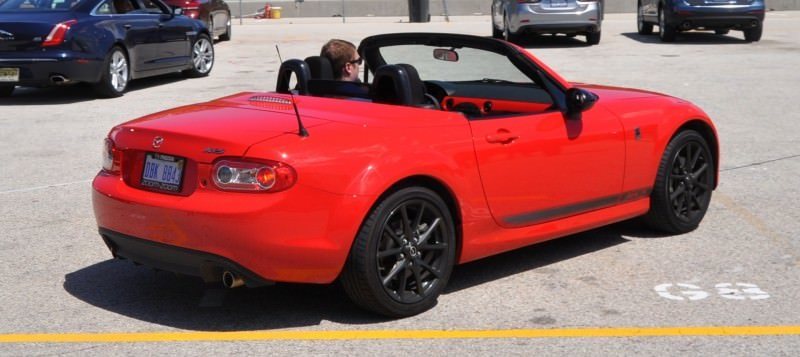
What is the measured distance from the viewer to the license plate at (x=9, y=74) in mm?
14805

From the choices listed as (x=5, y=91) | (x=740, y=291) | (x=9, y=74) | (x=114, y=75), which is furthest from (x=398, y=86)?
(x=5, y=91)

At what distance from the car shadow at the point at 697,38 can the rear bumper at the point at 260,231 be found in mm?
19215

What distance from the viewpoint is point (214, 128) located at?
5777mm

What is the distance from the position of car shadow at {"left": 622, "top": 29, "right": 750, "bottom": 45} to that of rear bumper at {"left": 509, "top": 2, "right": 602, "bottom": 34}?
1.77m

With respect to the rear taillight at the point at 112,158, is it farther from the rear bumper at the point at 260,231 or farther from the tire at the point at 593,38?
the tire at the point at 593,38

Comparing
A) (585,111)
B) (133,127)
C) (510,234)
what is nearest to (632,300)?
(510,234)

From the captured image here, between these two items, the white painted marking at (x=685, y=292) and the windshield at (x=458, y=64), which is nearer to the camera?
the white painted marking at (x=685, y=292)

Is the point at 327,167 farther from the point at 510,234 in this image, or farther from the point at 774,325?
the point at 774,325

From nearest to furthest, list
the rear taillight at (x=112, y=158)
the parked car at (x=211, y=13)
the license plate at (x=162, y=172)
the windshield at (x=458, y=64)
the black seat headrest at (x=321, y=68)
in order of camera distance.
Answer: the license plate at (x=162, y=172), the rear taillight at (x=112, y=158), the windshield at (x=458, y=64), the black seat headrest at (x=321, y=68), the parked car at (x=211, y=13)

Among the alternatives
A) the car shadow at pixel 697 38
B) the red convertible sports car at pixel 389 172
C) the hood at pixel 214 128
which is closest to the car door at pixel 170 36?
the red convertible sports car at pixel 389 172

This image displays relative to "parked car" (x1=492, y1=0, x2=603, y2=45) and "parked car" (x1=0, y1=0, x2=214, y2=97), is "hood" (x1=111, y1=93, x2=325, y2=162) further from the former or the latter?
"parked car" (x1=492, y1=0, x2=603, y2=45)

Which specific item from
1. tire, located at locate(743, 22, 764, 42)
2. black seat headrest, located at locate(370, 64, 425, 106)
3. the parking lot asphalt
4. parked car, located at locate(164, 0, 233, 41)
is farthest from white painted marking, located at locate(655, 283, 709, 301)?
tire, located at locate(743, 22, 764, 42)

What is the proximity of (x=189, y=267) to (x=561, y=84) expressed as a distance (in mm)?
2327

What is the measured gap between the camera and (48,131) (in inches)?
499
